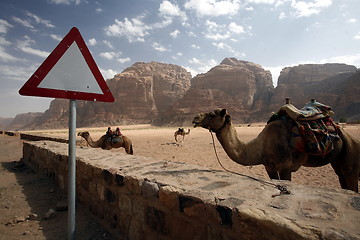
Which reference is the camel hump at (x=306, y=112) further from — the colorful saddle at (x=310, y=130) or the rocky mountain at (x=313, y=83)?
the rocky mountain at (x=313, y=83)

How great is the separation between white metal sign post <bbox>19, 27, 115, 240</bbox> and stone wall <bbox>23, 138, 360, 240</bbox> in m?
0.69

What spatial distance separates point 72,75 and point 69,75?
3cm

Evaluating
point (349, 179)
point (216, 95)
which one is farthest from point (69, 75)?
point (216, 95)

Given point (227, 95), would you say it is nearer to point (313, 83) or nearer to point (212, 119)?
point (313, 83)

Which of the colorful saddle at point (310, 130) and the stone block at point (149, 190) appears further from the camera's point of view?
the colorful saddle at point (310, 130)

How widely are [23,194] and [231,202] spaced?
185 inches

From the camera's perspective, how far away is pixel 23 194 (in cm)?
423

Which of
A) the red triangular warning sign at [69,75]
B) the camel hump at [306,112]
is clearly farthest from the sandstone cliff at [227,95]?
the red triangular warning sign at [69,75]

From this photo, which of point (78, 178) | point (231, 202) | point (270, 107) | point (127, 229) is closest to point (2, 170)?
point (78, 178)

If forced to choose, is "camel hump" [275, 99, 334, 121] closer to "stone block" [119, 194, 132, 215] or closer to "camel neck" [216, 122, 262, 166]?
"camel neck" [216, 122, 262, 166]

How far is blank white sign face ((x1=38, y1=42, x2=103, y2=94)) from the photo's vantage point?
186 centimetres

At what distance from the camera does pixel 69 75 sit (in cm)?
194

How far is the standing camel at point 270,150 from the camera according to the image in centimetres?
342

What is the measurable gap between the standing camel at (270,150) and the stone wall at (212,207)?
2.76 ft
